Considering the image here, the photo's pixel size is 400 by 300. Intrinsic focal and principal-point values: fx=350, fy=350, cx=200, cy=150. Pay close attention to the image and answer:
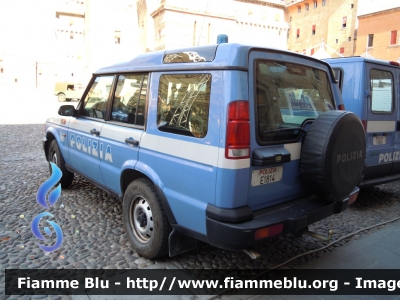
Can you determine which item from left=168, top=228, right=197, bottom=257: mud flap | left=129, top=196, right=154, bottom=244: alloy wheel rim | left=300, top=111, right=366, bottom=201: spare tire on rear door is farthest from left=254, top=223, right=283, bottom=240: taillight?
left=129, top=196, right=154, bottom=244: alloy wheel rim

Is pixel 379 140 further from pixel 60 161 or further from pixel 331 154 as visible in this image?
pixel 60 161

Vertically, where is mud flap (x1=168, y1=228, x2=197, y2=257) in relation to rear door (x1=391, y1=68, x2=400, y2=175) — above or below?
below

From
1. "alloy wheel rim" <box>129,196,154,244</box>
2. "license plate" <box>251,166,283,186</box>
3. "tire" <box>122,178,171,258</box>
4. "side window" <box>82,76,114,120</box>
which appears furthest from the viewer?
"side window" <box>82,76,114,120</box>

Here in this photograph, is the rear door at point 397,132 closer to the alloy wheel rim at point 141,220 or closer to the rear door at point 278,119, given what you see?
the rear door at point 278,119

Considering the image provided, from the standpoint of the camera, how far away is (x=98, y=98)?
4.55 m

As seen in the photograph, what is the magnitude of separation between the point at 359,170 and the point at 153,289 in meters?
2.15

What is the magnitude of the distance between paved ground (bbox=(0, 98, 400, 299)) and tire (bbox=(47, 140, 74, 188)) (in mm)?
169

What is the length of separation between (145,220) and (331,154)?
1.89 meters

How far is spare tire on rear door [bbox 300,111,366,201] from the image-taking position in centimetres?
288

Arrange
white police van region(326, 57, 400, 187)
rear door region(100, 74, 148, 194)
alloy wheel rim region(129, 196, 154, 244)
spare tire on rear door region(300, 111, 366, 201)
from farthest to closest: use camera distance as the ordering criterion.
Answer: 1. white police van region(326, 57, 400, 187)
2. rear door region(100, 74, 148, 194)
3. alloy wheel rim region(129, 196, 154, 244)
4. spare tire on rear door region(300, 111, 366, 201)

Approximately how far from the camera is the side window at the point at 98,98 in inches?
171

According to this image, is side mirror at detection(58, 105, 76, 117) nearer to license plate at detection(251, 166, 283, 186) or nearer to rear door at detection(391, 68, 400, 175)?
license plate at detection(251, 166, 283, 186)

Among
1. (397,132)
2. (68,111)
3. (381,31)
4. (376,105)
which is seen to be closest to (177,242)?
(68,111)

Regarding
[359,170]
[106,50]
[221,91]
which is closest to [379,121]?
[359,170]
